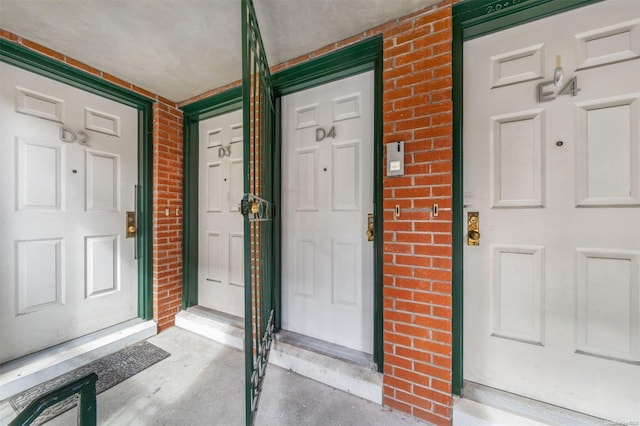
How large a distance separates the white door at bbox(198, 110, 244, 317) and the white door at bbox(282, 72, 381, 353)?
58 cm

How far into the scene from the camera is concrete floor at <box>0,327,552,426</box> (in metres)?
1.33

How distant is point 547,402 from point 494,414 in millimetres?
281

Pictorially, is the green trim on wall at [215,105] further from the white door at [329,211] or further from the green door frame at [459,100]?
the green door frame at [459,100]

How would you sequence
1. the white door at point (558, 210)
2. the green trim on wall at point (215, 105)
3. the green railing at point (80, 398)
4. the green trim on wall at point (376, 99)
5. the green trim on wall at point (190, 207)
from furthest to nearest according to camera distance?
the green trim on wall at point (190, 207)
the green trim on wall at point (215, 105)
the green trim on wall at point (376, 99)
the white door at point (558, 210)
the green railing at point (80, 398)

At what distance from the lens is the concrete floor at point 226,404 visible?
133 centimetres

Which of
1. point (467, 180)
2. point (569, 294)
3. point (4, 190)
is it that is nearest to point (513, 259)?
point (569, 294)

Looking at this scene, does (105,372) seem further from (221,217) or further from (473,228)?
(473,228)

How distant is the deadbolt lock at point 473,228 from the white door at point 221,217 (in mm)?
1808

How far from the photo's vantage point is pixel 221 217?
2.38m

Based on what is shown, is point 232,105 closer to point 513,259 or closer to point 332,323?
point 332,323

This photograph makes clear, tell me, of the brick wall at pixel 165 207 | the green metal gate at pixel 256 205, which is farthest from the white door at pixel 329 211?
the brick wall at pixel 165 207

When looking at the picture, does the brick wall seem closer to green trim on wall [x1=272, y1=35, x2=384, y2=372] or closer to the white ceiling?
the white ceiling

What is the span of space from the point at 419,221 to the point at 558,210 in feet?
2.15

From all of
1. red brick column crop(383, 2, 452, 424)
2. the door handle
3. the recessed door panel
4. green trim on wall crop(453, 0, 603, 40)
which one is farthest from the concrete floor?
green trim on wall crop(453, 0, 603, 40)
